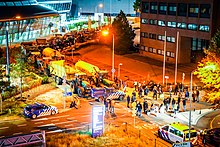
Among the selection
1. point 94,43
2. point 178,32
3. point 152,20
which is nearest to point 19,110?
point 178,32

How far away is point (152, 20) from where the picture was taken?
73250 mm

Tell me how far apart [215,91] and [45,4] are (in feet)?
282

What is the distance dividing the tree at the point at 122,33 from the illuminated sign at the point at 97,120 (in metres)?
46.6

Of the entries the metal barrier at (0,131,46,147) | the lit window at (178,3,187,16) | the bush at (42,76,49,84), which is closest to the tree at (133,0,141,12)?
the lit window at (178,3,187,16)

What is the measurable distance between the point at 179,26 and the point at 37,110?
37.5m

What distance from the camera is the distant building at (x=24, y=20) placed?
85287 millimetres

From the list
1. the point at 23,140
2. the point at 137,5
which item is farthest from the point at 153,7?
the point at 137,5

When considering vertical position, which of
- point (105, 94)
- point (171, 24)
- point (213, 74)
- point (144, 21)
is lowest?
point (105, 94)

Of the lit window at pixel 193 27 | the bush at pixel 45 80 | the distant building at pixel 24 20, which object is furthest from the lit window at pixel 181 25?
the distant building at pixel 24 20

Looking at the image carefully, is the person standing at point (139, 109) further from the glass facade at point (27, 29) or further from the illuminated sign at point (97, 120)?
the glass facade at point (27, 29)

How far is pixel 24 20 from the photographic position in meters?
90.0

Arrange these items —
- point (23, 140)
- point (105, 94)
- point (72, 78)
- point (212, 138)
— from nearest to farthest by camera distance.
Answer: point (23, 140) < point (212, 138) < point (105, 94) < point (72, 78)

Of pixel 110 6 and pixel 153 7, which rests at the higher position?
pixel 110 6

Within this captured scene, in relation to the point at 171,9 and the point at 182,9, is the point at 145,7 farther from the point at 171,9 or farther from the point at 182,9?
the point at 182,9
